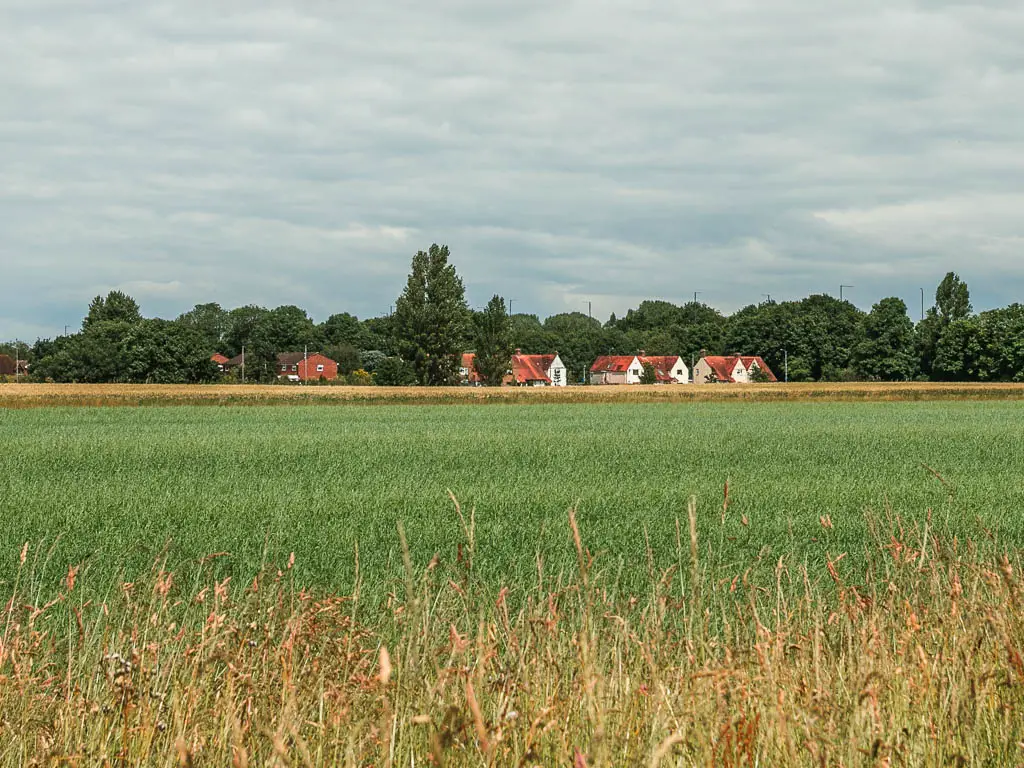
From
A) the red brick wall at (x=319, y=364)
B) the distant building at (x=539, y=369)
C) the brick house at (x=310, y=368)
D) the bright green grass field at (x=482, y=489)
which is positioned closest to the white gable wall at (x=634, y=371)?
the distant building at (x=539, y=369)

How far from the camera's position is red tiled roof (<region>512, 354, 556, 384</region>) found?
6230 inches

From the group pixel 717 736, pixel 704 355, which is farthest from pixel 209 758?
pixel 704 355

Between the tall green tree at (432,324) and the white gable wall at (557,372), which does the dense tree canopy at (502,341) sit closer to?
the tall green tree at (432,324)

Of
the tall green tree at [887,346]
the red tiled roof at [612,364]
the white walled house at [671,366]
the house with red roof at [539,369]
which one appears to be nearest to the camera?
the tall green tree at [887,346]

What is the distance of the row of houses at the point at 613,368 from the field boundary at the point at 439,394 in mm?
70089

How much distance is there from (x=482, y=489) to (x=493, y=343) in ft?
289

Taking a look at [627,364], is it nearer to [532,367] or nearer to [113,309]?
[532,367]

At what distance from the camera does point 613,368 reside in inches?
6531

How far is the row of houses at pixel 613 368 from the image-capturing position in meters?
158

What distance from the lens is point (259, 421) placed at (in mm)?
45438

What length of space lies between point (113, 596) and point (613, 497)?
9973 mm

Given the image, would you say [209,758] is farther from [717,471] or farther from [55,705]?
[717,471]

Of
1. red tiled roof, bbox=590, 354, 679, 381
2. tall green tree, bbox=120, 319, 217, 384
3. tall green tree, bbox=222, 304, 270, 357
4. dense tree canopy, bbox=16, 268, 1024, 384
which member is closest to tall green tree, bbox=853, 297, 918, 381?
dense tree canopy, bbox=16, 268, 1024, 384

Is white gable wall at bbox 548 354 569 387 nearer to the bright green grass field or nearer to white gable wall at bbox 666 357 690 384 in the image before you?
white gable wall at bbox 666 357 690 384
